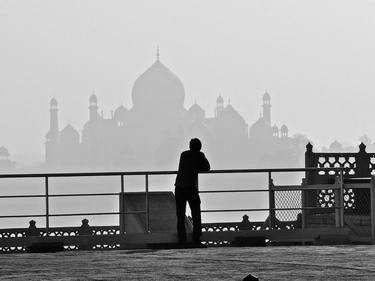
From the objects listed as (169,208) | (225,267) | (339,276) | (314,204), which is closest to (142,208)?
(169,208)

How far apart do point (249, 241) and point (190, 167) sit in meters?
2.36

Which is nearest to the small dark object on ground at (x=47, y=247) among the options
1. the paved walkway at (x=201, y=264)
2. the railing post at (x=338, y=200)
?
the paved walkway at (x=201, y=264)

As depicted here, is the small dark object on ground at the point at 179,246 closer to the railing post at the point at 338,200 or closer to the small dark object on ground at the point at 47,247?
the small dark object on ground at the point at 47,247

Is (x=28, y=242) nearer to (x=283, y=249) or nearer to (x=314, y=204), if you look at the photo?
(x=283, y=249)

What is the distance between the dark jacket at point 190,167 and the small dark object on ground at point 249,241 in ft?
6.63

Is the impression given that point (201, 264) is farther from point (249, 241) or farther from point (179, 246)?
point (249, 241)

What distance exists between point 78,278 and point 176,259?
3.08 metres

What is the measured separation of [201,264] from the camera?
695 inches

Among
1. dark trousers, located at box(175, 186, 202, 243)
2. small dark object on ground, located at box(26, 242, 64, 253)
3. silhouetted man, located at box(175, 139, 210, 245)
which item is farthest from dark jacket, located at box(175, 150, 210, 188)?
small dark object on ground, located at box(26, 242, 64, 253)

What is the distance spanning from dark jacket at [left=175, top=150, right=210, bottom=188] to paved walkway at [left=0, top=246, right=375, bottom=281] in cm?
109

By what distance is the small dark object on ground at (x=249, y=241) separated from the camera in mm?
22391

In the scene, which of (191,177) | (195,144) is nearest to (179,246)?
(191,177)

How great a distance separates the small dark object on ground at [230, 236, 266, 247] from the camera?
73.5ft

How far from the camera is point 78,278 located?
1570 centimetres
